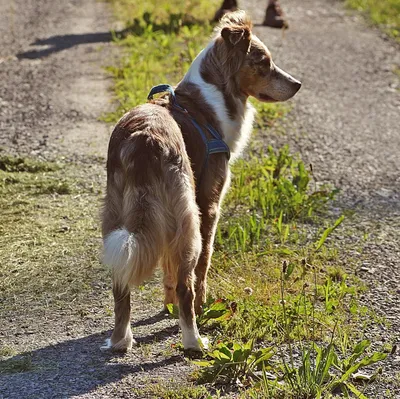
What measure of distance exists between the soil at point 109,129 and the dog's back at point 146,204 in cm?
53

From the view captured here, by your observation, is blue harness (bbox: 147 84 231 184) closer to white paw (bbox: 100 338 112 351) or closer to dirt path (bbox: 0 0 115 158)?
white paw (bbox: 100 338 112 351)

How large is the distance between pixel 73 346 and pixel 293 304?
1.25 m

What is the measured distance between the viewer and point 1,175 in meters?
6.99

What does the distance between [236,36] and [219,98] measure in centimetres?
38

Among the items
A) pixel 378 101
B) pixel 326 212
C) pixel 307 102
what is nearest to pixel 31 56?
pixel 307 102

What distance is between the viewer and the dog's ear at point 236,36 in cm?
525

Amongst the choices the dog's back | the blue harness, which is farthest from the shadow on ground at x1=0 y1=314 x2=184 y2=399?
the blue harness

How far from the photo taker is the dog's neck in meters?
5.26

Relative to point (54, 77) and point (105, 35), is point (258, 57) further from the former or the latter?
point (105, 35)

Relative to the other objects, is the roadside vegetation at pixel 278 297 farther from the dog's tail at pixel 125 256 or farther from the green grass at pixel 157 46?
the dog's tail at pixel 125 256

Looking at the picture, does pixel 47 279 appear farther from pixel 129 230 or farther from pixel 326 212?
pixel 326 212

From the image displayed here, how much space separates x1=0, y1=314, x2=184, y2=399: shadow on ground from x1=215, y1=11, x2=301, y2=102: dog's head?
5.70ft

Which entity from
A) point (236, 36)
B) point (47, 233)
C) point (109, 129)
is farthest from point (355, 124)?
point (47, 233)

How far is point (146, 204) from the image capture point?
13.9 feet
